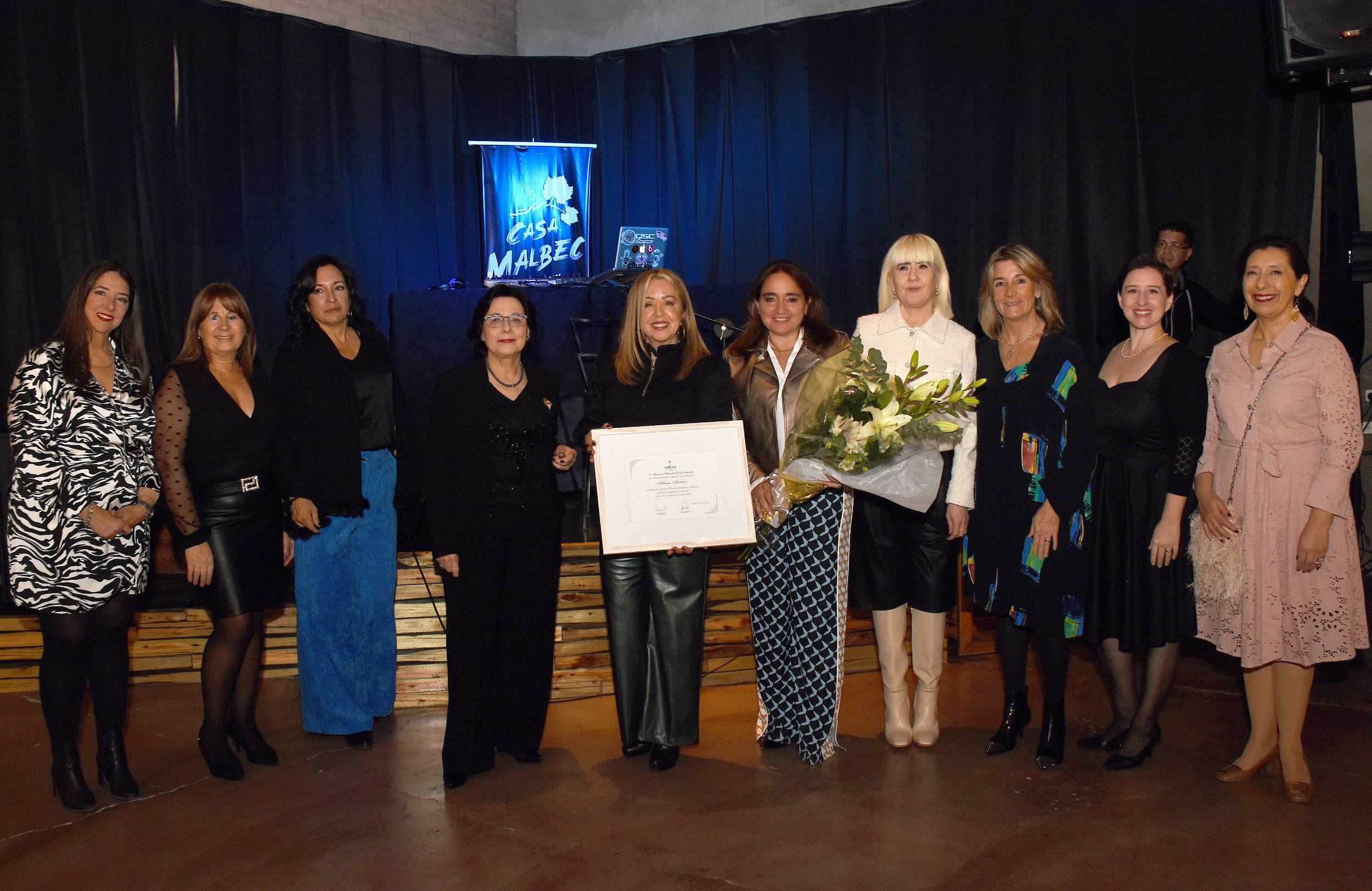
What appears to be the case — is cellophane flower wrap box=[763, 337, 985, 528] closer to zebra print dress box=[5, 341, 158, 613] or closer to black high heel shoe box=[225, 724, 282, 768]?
black high heel shoe box=[225, 724, 282, 768]

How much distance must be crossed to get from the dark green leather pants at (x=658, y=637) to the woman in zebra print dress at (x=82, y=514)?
4.80ft

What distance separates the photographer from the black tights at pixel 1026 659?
10.8 feet

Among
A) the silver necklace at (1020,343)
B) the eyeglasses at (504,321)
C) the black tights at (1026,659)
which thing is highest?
the eyeglasses at (504,321)

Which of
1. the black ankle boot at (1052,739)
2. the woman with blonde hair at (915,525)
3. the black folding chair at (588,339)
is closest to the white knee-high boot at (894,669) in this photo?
the woman with blonde hair at (915,525)

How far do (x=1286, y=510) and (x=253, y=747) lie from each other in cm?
328

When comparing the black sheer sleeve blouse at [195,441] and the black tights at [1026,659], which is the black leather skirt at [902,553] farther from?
the black sheer sleeve blouse at [195,441]

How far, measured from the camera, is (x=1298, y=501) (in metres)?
3.03

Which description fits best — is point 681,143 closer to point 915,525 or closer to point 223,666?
point 915,525

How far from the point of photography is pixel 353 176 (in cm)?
661

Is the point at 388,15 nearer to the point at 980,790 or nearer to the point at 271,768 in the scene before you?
the point at 271,768

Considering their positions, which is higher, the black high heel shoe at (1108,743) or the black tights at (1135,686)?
the black tights at (1135,686)

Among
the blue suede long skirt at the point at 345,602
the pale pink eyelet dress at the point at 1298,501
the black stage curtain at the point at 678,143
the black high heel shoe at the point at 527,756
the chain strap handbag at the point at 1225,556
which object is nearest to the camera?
the pale pink eyelet dress at the point at 1298,501

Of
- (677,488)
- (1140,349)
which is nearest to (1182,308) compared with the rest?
(1140,349)

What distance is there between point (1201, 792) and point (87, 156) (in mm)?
5818
